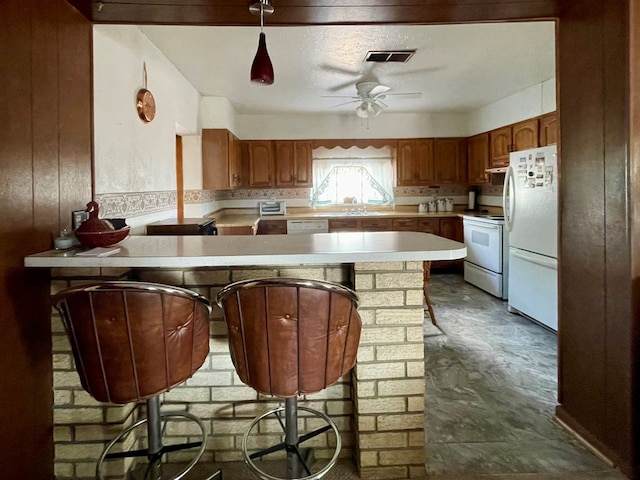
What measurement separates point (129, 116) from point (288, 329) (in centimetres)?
194

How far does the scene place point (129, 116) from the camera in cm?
260

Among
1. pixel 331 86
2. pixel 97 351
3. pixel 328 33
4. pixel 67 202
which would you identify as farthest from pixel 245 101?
pixel 97 351

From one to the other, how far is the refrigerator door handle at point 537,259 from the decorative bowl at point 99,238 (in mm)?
3125

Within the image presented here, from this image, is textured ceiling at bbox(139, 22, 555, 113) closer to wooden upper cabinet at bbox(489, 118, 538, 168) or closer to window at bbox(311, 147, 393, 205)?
wooden upper cabinet at bbox(489, 118, 538, 168)

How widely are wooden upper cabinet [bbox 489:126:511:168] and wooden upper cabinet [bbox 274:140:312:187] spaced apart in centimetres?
245

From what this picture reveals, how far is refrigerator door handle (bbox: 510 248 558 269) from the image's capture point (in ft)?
11.6

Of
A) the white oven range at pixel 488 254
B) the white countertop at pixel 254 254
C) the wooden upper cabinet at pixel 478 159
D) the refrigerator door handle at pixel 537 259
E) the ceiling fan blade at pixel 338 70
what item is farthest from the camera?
the wooden upper cabinet at pixel 478 159

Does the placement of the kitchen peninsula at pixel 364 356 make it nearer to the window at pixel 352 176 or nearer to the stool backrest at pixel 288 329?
the stool backrest at pixel 288 329

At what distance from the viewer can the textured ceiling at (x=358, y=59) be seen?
2.99 m

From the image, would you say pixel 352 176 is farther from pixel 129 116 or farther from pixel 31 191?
pixel 31 191

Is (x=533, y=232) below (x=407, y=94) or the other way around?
below

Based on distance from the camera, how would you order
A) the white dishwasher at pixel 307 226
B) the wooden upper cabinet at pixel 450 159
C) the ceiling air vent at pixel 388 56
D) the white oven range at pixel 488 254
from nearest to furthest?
the ceiling air vent at pixel 388 56 → the white oven range at pixel 488 254 → the white dishwasher at pixel 307 226 → the wooden upper cabinet at pixel 450 159

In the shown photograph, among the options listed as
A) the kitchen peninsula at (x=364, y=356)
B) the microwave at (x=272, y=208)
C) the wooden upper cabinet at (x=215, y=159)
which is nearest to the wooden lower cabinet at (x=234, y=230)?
the wooden upper cabinet at (x=215, y=159)

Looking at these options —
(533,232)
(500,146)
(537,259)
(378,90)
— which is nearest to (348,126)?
(378,90)
